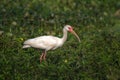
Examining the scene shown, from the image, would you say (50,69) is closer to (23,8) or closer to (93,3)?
(23,8)

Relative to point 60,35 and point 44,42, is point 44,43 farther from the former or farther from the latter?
point 60,35

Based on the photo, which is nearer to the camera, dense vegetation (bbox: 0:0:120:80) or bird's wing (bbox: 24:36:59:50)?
dense vegetation (bbox: 0:0:120:80)

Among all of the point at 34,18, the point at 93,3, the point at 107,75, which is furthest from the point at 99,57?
the point at 93,3

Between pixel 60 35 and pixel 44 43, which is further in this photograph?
pixel 60 35

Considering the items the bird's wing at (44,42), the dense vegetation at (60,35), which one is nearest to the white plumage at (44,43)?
the bird's wing at (44,42)

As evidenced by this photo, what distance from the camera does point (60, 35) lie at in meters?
12.2

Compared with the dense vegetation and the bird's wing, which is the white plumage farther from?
the dense vegetation

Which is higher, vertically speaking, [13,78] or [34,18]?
[34,18]

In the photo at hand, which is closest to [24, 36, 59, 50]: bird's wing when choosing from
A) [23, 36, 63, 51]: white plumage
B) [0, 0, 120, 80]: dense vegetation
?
[23, 36, 63, 51]: white plumage

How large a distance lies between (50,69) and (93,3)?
6197mm

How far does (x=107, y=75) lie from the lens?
972 cm

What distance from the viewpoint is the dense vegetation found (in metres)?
9.86

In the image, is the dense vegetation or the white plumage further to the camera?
the white plumage

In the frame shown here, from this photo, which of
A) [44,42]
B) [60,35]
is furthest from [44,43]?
[60,35]
